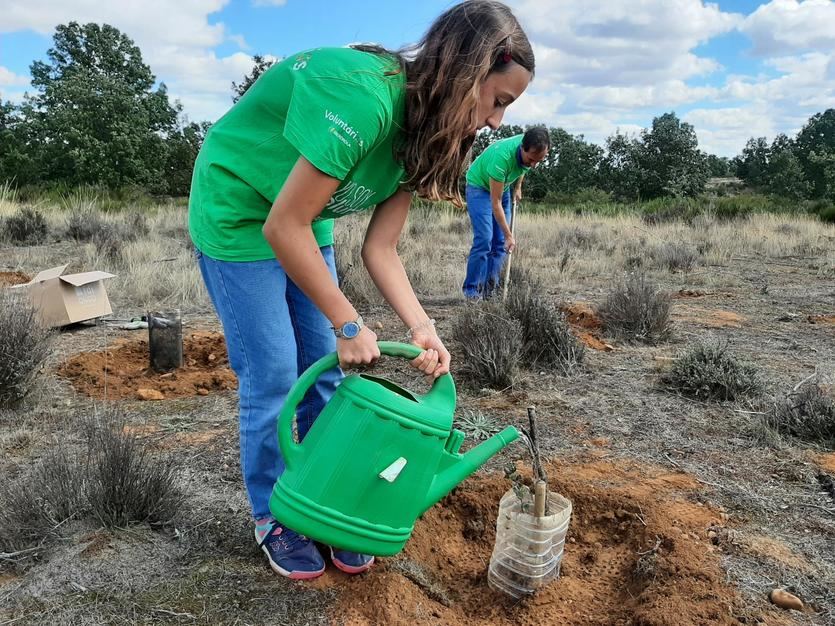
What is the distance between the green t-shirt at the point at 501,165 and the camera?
232 inches

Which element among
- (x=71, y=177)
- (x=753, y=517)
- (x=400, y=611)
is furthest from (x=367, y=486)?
(x=71, y=177)

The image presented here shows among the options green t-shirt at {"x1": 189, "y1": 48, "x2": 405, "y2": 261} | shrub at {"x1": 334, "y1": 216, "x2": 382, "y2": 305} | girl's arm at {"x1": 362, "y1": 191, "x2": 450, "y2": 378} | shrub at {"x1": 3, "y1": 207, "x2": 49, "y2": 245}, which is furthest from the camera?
shrub at {"x1": 3, "y1": 207, "x2": 49, "y2": 245}

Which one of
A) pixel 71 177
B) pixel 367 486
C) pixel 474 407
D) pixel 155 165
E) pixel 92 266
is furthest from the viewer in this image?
pixel 155 165

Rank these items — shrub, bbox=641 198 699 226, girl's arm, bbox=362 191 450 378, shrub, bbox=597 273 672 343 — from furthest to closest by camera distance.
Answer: shrub, bbox=641 198 699 226 → shrub, bbox=597 273 672 343 → girl's arm, bbox=362 191 450 378

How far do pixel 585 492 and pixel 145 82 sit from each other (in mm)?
38212

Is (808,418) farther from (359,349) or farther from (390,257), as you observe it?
(359,349)

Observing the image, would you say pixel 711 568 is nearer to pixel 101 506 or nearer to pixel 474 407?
pixel 474 407

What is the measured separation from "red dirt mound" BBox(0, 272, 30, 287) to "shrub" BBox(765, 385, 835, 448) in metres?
6.50

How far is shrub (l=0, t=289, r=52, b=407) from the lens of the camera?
3350 millimetres

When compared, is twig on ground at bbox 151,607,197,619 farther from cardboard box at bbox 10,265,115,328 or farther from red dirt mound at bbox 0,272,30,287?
red dirt mound at bbox 0,272,30,287

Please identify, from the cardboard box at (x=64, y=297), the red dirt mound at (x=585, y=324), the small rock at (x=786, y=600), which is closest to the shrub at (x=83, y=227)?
the cardboard box at (x=64, y=297)

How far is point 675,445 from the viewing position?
9.87 feet

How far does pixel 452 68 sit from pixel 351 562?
139 centimetres

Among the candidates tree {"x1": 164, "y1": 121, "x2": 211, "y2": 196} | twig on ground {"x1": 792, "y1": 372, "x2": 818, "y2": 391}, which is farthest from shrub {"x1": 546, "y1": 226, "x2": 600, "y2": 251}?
tree {"x1": 164, "y1": 121, "x2": 211, "y2": 196}
